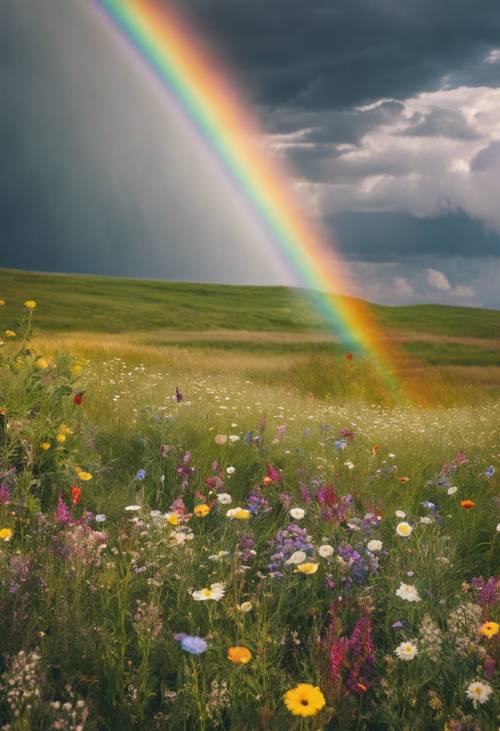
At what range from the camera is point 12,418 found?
4652 millimetres

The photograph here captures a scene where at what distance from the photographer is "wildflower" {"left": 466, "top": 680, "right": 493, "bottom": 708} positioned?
6.88 ft

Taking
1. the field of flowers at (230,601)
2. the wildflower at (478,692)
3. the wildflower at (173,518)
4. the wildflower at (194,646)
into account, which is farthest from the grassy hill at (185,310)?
the wildflower at (478,692)

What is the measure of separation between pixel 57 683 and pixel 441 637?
5.00 feet

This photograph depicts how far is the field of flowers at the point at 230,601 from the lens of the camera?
7.49 feet

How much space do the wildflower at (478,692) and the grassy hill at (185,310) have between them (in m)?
38.2

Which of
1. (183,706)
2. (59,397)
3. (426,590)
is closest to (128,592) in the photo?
(183,706)

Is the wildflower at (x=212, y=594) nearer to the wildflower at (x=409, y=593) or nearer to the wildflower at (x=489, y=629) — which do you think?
the wildflower at (x=409, y=593)

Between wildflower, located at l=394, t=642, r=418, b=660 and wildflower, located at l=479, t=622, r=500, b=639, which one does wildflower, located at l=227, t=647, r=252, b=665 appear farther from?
wildflower, located at l=479, t=622, r=500, b=639

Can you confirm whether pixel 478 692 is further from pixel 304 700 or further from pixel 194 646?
pixel 194 646

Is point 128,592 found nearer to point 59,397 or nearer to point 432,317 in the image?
point 59,397

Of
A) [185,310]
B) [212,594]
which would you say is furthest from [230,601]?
[185,310]

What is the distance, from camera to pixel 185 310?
188 ft

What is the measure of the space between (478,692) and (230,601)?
105cm

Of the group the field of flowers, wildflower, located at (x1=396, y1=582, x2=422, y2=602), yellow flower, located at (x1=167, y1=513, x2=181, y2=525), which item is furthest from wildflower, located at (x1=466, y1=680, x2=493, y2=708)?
yellow flower, located at (x1=167, y1=513, x2=181, y2=525)
